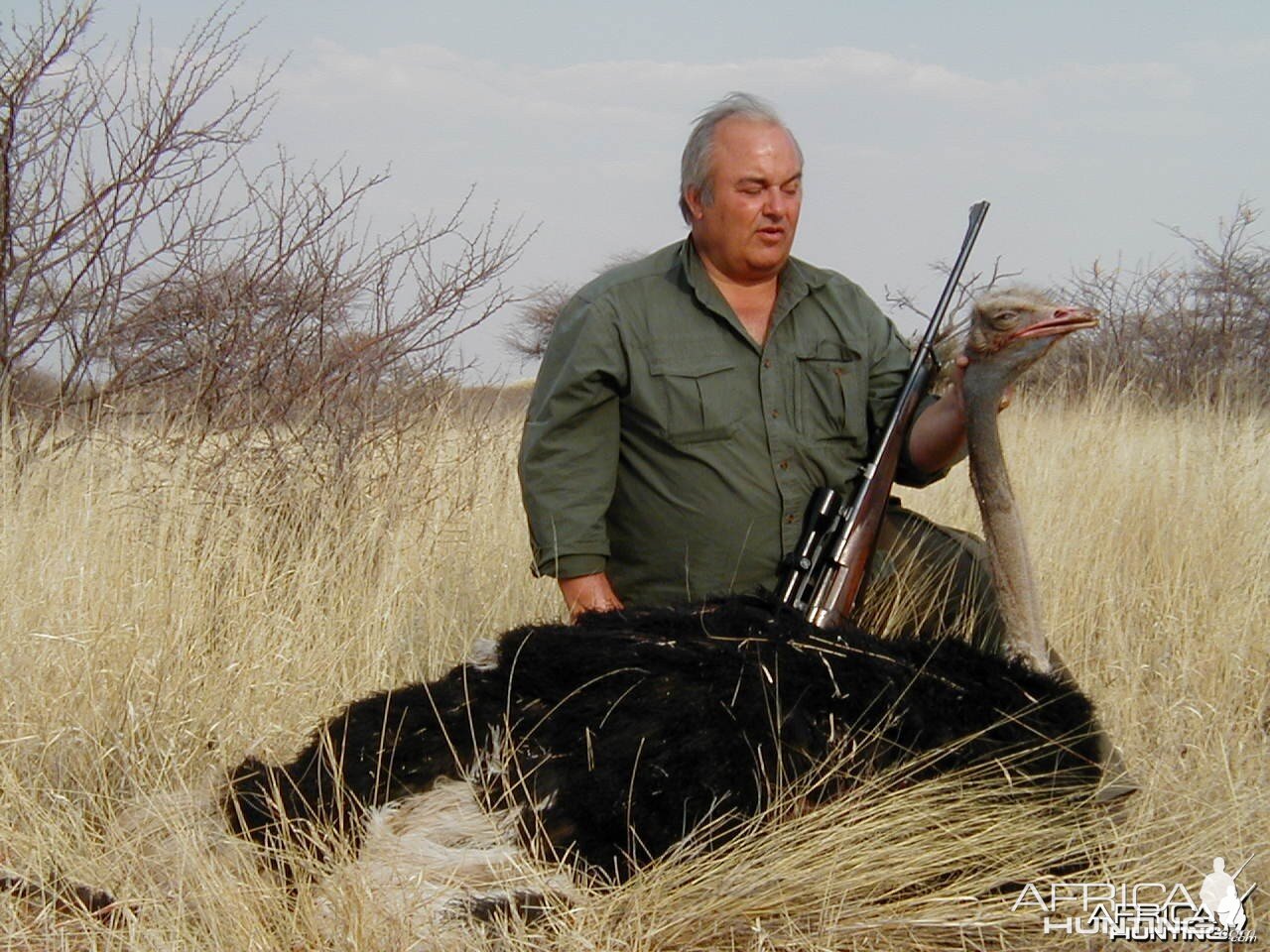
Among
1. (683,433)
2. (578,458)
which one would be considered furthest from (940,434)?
(578,458)

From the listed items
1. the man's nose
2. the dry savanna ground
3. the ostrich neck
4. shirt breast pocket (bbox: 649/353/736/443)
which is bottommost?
the dry savanna ground

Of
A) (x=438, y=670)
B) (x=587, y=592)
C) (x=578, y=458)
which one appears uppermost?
(x=578, y=458)

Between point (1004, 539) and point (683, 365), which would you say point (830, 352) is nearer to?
point (683, 365)

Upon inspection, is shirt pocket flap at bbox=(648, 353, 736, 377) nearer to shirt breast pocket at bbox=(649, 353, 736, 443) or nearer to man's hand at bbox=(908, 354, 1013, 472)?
shirt breast pocket at bbox=(649, 353, 736, 443)

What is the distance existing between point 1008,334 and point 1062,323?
0.48ft

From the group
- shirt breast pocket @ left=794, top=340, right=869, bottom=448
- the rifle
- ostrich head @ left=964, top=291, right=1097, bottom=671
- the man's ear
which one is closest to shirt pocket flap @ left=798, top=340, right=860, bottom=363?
shirt breast pocket @ left=794, top=340, right=869, bottom=448

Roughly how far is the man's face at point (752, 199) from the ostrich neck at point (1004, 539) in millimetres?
909

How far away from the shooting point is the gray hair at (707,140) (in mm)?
4285

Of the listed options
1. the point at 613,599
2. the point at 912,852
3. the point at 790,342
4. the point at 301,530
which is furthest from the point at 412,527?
the point at 912,852

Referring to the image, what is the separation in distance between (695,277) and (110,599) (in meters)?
1.94

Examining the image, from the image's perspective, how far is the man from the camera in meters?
4.18

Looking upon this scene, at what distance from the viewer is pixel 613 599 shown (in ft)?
13.8

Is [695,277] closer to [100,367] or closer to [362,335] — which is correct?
[362,335]

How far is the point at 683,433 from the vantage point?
4.18m
